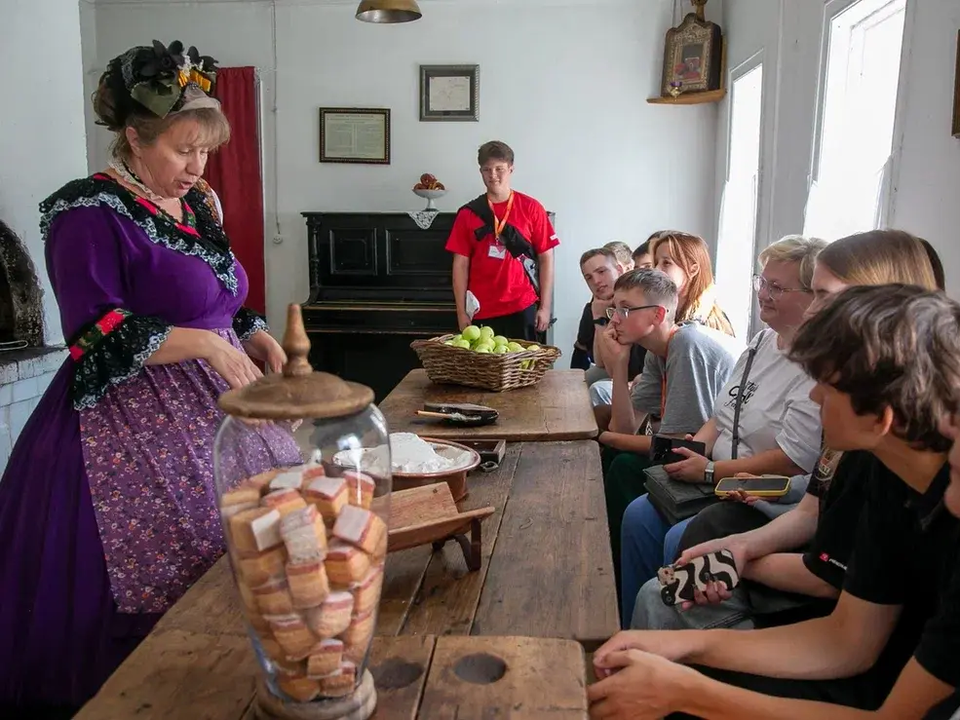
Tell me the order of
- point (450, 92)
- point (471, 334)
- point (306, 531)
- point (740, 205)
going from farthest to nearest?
point (450, 92)
point (740, 205)
point (471, 334)
point (306, 531)

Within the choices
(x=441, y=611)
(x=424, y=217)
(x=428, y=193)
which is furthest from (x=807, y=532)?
(x=428, y=193)

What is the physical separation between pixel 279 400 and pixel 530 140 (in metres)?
4.88

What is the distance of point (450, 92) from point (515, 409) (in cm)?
361

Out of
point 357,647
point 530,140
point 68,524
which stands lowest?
point 68,524

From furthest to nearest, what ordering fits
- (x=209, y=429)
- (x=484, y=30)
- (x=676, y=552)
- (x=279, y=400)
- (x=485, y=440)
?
(x=484, y=30)
(x=485, y=440)
(x=676, y=552)
(x=209, y=429)
(x=279, y=400)

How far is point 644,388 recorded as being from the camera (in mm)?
2828

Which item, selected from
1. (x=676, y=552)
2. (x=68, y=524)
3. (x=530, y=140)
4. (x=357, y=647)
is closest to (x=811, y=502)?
(x=676, y=552)

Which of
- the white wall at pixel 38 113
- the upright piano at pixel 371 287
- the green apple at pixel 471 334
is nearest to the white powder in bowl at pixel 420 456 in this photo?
the green apple at pixel 471 334

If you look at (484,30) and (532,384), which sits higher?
(484,30)

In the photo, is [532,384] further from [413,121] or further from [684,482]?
[413,121]

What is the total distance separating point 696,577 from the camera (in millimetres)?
1456

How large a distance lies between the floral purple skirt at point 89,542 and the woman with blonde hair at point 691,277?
192 centimetres

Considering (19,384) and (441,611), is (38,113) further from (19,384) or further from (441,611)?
(441,611)

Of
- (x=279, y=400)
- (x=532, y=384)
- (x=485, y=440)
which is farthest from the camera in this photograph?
(x=532, y=384)
